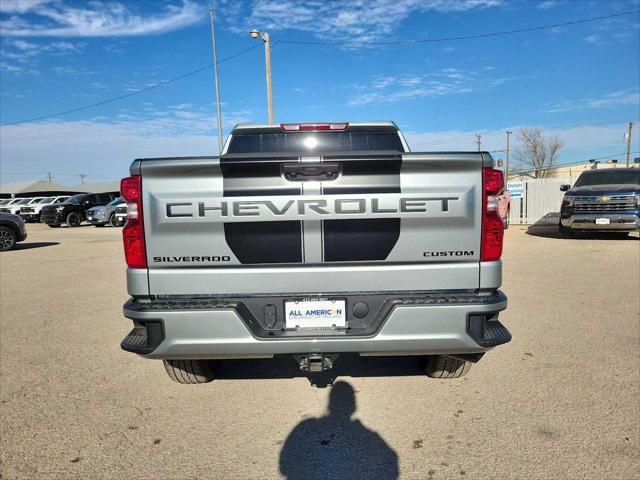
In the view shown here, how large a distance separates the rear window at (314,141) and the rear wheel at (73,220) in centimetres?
2558

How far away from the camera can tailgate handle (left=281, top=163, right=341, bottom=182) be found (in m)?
2.53

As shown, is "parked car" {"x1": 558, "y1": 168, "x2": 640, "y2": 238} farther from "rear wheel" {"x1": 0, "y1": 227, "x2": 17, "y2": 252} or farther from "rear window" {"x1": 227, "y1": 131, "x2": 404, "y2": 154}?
"rear wheel" {"x1": 0, "y1": 227, "x2": 17, "y2": 252}

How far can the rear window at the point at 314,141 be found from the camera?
416 cm

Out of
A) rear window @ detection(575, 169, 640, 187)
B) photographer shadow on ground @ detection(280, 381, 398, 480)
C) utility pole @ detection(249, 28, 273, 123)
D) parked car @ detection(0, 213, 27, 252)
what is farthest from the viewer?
utility pole @ detection(249, 28, 273, 123)

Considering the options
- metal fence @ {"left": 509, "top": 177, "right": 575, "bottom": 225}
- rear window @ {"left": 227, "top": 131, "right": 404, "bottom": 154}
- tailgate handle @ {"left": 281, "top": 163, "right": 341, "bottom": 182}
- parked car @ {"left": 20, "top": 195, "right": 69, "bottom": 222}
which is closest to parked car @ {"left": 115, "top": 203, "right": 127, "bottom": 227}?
parked car @ {"left": 20, "top": 195, "right": 69, "bottom": 222}

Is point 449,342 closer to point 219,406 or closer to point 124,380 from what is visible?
point 219,406

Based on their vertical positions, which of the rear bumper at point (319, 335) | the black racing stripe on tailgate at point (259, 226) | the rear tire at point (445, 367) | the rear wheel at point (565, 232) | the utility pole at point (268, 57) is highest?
the utility pole at point (268, 57)

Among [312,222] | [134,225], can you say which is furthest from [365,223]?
[134,225]

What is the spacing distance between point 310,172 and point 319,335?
97cm

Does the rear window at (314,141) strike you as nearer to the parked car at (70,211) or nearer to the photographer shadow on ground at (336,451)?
the photographer shadow on ground at (336,451)

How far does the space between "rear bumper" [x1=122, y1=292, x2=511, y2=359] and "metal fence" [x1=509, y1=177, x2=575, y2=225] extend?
19.0 metres

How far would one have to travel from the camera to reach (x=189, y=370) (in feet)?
11.0

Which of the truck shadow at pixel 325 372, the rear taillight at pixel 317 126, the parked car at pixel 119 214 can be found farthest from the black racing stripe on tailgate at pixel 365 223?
the parked car at pixel 119 214

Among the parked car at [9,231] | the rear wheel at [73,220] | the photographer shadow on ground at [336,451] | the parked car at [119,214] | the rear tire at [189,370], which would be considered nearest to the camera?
the photographer shadow on ground at [336,451]
